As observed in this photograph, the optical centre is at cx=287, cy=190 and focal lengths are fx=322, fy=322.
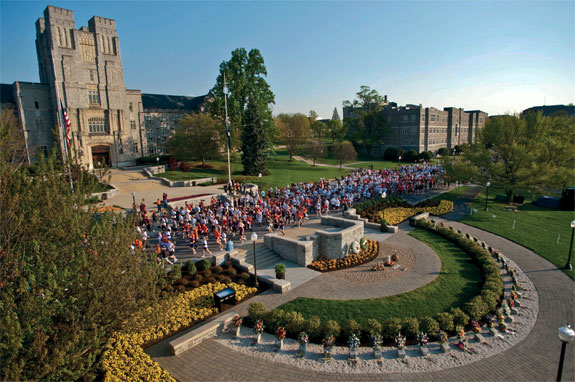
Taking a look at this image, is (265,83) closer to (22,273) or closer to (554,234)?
(554,234)

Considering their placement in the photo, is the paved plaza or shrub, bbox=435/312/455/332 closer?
the paved plaza

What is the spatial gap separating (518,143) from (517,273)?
19.7 m

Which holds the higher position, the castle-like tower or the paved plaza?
the castle-like tower

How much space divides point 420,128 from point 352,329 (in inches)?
2680

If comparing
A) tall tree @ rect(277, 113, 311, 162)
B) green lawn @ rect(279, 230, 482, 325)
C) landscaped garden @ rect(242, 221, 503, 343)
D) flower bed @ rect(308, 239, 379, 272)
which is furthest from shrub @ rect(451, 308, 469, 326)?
tall tree @ rect(277, 113, 311, 162)

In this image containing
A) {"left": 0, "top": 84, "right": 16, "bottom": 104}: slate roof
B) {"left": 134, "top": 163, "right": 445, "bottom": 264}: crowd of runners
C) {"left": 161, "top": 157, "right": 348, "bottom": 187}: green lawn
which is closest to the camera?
{"left": 134, "top": 163, "right": 445, "bottom": 264}: crowd of runners

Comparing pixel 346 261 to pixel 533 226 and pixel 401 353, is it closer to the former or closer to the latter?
pixel 401 353

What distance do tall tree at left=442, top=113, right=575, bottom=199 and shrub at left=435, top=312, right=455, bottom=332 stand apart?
910 inches

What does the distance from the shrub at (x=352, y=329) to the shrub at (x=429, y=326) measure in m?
2.34

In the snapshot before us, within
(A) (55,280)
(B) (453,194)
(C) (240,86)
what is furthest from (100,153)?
(A) (55,280)

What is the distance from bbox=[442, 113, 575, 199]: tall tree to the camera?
2873 cm

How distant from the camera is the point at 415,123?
235 feet

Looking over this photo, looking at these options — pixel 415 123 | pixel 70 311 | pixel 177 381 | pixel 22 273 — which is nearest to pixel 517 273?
pixel 177 381

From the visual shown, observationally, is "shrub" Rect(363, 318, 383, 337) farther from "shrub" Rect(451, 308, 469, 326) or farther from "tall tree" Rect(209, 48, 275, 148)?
"tall tree" Rect(209, 48, 275, 148)
